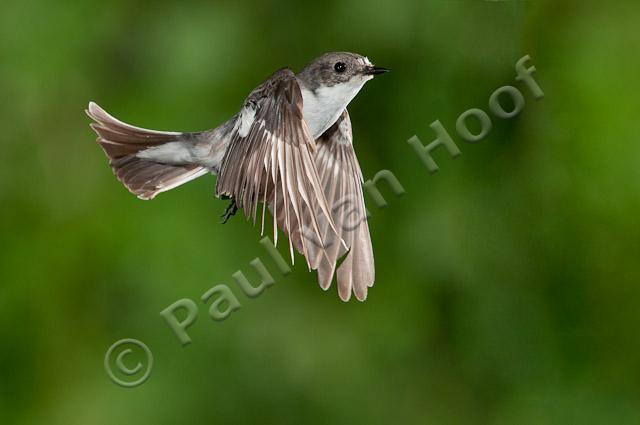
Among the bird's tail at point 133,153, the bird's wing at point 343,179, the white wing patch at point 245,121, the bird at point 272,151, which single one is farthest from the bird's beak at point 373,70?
the bird's wing at point 343,179

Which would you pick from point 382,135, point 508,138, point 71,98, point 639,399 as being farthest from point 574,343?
point 71,98

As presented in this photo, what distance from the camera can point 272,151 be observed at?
4.24 ft

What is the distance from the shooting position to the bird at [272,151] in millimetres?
1198

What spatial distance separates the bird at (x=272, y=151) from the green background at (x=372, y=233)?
1180 millimetres

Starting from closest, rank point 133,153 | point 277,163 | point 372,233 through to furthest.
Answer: point 277,163 → point 133,153 → point 372,233

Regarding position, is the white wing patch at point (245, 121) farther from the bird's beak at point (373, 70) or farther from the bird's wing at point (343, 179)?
the bird's wing at point (343, 179)

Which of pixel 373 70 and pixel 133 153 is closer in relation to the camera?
pixel 373 70

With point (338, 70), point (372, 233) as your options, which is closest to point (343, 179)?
point (338, 70)

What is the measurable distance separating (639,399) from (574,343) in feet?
0.86

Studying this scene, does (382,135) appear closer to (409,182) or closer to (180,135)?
(409,182)

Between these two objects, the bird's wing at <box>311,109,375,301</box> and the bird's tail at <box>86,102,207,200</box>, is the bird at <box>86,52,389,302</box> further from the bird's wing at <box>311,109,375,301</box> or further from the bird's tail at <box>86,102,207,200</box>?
the bird's wing at <box>311,109,375,301</box>

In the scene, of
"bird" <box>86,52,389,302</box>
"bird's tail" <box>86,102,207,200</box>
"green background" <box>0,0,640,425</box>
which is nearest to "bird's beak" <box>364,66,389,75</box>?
"bird" <box>86,52,389,302</box>

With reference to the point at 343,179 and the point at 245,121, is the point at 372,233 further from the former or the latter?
the point at 245,121

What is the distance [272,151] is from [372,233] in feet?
5.96
